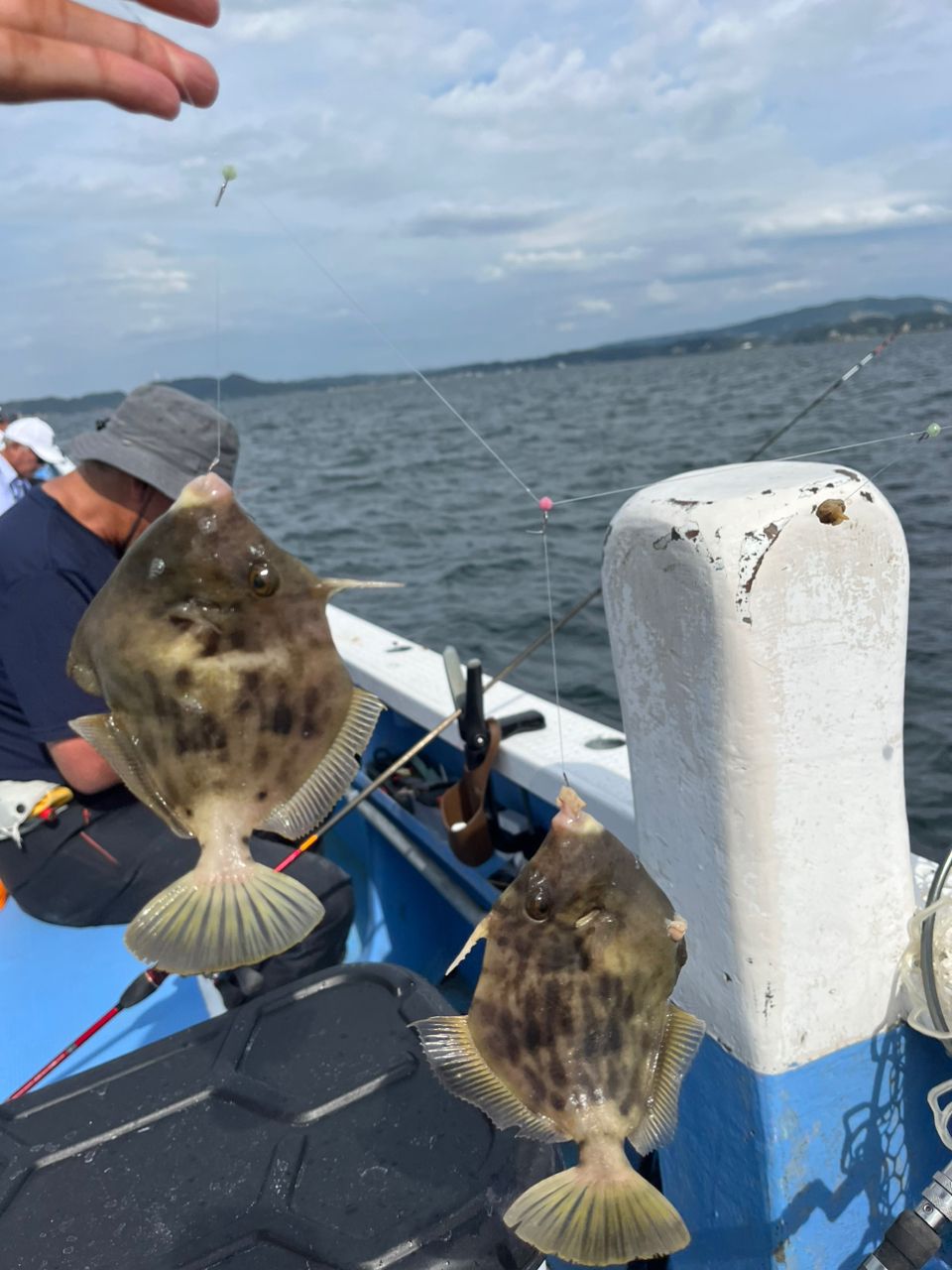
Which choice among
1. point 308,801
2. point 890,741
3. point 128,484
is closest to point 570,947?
point 308,801

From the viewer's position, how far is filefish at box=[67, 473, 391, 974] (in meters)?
1.52

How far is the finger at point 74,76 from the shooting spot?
154 cm

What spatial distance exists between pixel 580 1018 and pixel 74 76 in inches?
71.9

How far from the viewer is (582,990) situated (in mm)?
1576

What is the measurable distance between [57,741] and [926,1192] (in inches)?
103

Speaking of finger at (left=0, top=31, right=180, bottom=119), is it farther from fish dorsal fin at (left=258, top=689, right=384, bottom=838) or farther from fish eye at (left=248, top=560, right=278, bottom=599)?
fish dorsal fin at (left=258, top=689, right=384, bottom=838)

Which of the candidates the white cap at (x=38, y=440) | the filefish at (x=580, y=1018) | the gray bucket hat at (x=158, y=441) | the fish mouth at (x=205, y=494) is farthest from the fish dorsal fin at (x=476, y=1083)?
the white cap at (x=38, y=440)

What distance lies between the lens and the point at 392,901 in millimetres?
4414

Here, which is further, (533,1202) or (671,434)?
(671,434)

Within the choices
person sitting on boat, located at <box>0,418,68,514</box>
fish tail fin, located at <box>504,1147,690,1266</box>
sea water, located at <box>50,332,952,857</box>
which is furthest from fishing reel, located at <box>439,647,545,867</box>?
person sitting on boat, located at <box>0,418,68,514</box>

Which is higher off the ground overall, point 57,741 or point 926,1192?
point 57,741

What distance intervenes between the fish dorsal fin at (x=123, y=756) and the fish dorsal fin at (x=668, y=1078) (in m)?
0.90

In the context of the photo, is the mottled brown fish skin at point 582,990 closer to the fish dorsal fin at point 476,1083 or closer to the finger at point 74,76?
the fish dorsal fin at point 476,1083

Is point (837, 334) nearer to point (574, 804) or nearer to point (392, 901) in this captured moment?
point (392, 901)
